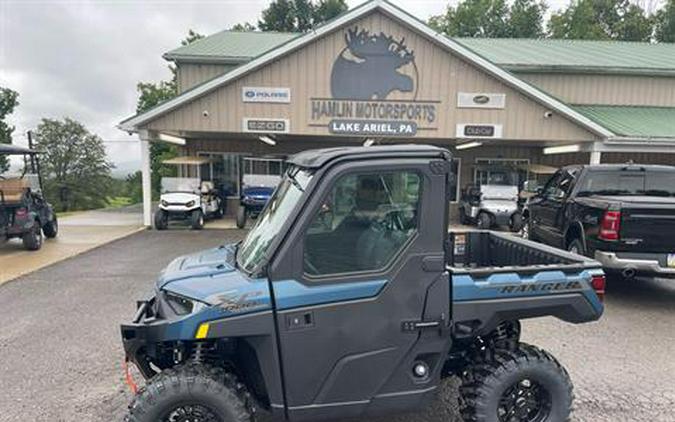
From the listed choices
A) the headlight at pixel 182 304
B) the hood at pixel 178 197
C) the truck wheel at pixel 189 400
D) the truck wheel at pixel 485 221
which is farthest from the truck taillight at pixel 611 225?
A: the hood at pixel 178 197

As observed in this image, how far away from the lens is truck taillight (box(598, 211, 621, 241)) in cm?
577

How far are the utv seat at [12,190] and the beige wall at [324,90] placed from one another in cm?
443

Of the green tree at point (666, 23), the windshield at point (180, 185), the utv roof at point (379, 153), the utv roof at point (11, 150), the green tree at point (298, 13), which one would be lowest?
the windshield at point (180, 185)

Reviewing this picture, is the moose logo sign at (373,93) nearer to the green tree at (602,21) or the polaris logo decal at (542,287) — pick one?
the polaris logo decal at (542,287)

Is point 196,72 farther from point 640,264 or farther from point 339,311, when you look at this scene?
point 339,311

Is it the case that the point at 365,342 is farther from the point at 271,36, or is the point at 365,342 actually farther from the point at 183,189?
the point at 271,36

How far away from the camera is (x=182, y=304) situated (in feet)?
9.02

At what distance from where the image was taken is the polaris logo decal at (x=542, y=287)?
2936mm

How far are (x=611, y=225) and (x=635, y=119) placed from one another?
1376 centimetres

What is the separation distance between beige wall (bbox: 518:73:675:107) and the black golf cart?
18.9 metres

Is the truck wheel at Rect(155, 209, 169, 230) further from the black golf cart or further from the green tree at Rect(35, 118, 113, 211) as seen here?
the green tree at Rect(35, 118, 113, 211)

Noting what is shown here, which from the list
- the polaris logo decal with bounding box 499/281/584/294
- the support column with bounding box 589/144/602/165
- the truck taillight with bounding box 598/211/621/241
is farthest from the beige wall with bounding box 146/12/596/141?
the polaris logo decal with bounding box 499/281/584/294

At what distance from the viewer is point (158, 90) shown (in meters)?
36.8

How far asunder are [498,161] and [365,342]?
17.0m
